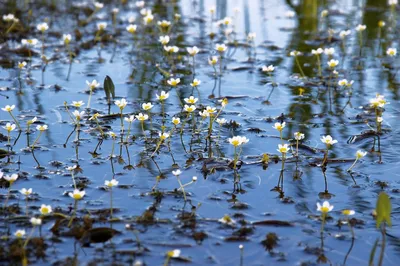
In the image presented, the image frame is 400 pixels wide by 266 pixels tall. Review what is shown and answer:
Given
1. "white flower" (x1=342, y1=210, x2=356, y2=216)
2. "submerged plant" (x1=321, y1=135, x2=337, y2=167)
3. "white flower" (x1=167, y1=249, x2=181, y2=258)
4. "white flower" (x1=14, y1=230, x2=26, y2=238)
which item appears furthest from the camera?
"submerged plant" (x1=321, y1=135, x2=337, y2=167)

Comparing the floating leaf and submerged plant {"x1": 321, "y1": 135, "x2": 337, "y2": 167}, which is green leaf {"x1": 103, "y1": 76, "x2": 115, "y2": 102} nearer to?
submerged plant {"x1": 321, "y1": 135, "x2": 337, "y2": 167}

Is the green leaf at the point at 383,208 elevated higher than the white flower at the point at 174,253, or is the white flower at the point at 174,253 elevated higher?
the green leaf at the point at 383,208

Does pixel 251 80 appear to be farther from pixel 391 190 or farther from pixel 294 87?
pixel 391 190

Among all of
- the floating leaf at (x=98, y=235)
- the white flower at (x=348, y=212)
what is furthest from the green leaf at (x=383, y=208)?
the floating leaf at (x=98, y=235)

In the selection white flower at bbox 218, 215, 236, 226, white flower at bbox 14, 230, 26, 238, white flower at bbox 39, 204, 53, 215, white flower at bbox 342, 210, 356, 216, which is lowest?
white flower at bbox 218, 215, 236, 226

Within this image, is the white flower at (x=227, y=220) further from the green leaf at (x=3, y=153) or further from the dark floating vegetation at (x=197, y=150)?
the green leaf at (x=3, y=153)

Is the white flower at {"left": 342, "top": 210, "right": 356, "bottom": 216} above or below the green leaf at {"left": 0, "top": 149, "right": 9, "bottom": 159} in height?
below

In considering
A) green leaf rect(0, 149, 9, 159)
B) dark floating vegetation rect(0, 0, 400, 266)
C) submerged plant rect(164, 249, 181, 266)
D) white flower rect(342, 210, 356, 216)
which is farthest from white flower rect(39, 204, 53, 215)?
white flower rect(342, 210, 356, 216)

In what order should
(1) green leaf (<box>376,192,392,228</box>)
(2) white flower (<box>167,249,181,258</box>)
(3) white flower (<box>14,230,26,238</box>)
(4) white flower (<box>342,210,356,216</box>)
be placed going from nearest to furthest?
(2) white flower (<box>167,249,181,258</box>) < (3) white flower (<box>14,230,26,238</box>) < (1) green leaf (<box>376,192,392,228</box>) < (4) white flower (<box>342,210,356,216</box>)

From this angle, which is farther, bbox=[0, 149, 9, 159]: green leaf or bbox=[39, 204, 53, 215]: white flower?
bbox=[0, 149, 9, 159]: green leaf

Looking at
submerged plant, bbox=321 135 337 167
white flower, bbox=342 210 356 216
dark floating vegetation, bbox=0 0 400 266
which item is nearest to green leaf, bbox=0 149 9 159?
dark floating vegetation, bbox=0 0 400 266

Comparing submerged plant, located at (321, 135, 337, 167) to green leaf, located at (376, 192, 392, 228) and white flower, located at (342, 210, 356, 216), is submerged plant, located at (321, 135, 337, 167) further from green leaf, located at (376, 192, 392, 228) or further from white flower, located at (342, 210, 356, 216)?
green leaf, located at (376, 192, 392, 228)
